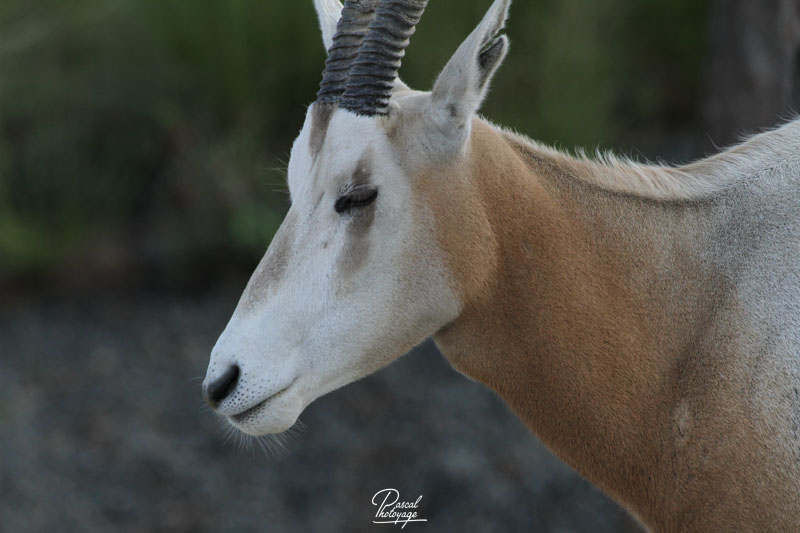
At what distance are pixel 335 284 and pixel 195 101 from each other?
603cm

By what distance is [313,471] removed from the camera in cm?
666

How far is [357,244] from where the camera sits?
9.48ft

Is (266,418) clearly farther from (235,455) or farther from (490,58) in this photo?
(235,455)

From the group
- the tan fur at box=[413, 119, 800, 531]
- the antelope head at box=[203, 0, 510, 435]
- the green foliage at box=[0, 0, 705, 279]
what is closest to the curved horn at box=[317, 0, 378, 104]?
the antelope head at box=[203, 0, 510, 435]

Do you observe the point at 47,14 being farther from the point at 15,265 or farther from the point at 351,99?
the point at 351,99

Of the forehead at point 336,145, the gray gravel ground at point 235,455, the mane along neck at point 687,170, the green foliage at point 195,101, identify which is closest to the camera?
the forehead at point 336,145

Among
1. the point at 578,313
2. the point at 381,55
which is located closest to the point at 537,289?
the point at 578,313

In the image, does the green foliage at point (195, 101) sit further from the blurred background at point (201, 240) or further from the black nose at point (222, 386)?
the black nose at point (222, 386)

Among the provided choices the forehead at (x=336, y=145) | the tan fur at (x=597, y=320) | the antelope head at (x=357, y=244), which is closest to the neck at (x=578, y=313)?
the tan fur at (x=597, y=320)

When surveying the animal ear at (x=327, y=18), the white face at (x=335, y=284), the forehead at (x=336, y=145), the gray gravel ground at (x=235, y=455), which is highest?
the animal ear at (x=327, y=18)

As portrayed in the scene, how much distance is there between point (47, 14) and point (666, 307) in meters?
7.63

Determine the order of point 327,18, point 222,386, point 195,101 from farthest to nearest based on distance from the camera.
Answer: point 195,101 < point 327,18 < point 222,386

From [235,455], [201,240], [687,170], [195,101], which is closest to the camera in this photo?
[687,170]

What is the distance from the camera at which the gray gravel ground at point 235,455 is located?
20.5 feet
